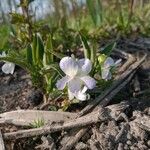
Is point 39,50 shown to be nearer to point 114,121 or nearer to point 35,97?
point 35,97

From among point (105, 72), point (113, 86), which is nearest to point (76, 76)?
point (105, 72)

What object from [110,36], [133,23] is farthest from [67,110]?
[133,23]

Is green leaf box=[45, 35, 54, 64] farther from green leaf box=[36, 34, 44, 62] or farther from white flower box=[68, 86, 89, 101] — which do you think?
white flower box=[68, 86, 89, 101]

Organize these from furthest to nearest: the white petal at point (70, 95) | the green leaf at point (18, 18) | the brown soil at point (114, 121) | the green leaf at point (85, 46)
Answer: the green leaf at point (18, 18), the green leaf at point (85, 46), the white petal at point (70, 95), the brown soil at point (114, 121)

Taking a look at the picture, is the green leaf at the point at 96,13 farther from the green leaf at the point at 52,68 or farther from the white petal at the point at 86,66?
the white petal at the point at 86,66

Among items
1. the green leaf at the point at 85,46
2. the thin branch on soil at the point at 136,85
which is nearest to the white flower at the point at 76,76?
the green leaf at the point at 85,46

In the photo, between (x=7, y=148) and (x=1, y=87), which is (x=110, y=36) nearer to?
(x=1, y=87)

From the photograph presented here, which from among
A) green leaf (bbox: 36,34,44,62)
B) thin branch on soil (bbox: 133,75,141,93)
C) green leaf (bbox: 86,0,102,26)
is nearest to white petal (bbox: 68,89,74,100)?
green leaf (bbox: 36,34,44,62)

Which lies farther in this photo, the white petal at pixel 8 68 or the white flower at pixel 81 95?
the white petal at pixel 8 68
